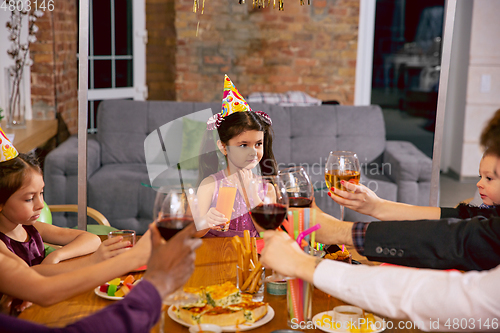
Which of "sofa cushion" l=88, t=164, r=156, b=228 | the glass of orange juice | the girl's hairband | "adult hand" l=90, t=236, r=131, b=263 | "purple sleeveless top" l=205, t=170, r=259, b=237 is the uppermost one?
the girl's hairband

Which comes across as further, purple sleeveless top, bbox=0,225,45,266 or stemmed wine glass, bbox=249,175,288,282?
purple sleeveless top, bbox=0,225,45,266

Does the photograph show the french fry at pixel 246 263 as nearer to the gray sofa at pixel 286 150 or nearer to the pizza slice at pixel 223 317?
the pizza slice at pixel 223 317

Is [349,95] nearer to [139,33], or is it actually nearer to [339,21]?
[339,21]

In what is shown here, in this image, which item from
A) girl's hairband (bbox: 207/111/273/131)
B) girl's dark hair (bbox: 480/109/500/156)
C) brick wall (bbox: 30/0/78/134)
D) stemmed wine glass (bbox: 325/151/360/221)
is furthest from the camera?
brick wall (bbox: 30/0/78/134)

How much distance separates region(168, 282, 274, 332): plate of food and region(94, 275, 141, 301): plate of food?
0.14 m

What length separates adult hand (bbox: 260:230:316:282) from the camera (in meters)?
0.92

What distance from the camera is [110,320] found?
0.76m

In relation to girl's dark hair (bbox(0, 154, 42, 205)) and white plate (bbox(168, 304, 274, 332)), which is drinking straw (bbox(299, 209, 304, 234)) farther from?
girl's dark hair (bbox(0, 154, 42, 205))

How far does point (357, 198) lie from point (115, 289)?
0.68 metres

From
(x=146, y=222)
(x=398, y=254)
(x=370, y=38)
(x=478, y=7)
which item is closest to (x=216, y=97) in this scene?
(x=370, y=38)

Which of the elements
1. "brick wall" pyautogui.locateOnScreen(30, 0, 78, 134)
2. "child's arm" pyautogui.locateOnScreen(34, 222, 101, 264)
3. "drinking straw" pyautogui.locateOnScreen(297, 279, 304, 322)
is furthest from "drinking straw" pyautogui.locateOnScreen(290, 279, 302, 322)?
"brick wall" pyautogui.locateOnScreen(30, 0, 78, 134)

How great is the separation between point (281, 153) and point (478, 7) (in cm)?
282

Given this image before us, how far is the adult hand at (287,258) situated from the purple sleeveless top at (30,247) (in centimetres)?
75

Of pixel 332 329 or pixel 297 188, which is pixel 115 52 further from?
pixel 332 329
